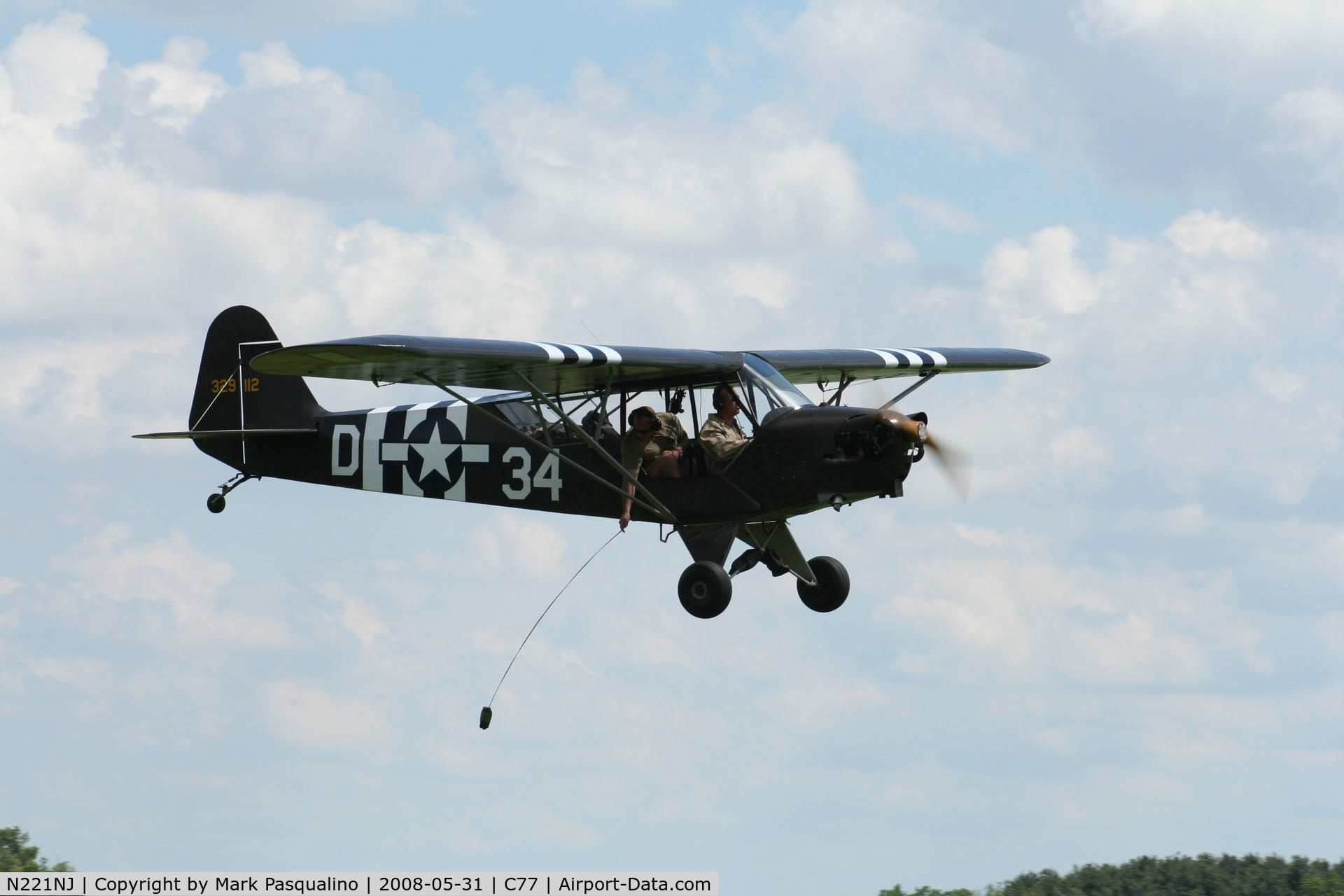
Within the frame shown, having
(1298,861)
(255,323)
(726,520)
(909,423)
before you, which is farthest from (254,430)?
(1298,861)

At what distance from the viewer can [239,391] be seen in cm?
2019

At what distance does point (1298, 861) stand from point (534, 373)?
158ft

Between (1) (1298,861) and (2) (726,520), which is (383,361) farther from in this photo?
(1) (1298,861)

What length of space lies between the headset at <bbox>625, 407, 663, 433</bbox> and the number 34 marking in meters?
1.11

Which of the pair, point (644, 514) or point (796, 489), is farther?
point (644, 514)

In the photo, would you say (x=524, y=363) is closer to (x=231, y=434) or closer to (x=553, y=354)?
A: (x=553, y=354)

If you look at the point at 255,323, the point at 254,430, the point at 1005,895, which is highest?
the point at 255,323

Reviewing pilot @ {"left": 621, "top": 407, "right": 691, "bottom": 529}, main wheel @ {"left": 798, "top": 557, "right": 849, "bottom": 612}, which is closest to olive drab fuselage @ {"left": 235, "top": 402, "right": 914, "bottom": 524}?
pilot @ {"left": 621, "top": 407, "right": 691, "bottom": 529}

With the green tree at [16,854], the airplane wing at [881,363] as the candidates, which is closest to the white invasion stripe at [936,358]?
the airplane wing at [881,363]

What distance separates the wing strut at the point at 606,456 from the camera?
15.8 meters

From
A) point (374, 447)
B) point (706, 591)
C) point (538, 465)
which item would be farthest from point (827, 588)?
point (374, 447)

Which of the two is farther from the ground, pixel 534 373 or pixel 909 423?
pixel 534 373

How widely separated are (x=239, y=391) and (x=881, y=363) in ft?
27.3

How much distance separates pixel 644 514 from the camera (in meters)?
16.2
